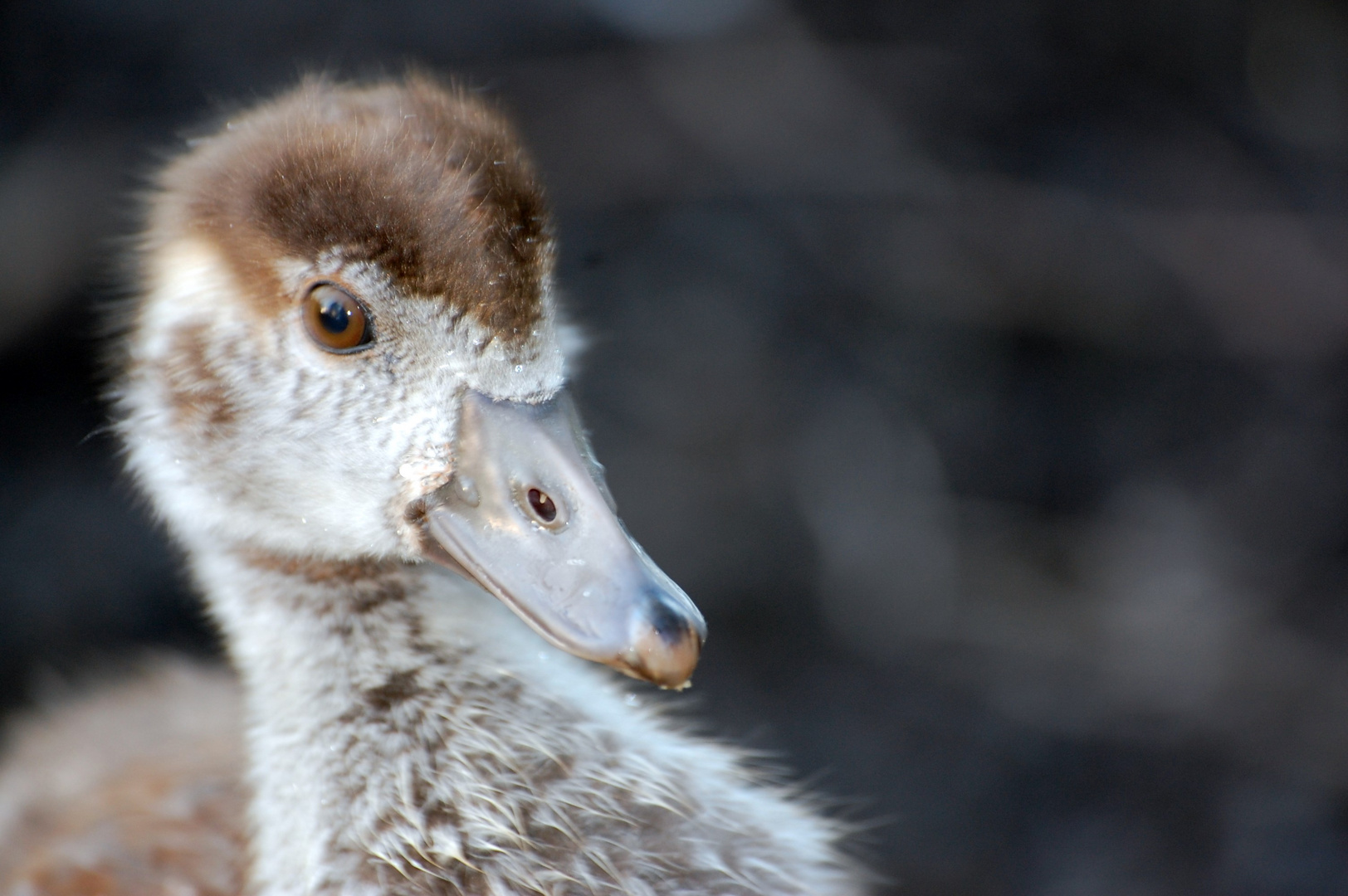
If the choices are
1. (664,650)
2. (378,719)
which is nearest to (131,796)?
(378,719)

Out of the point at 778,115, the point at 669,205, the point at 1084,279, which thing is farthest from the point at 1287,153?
the point at 669,205

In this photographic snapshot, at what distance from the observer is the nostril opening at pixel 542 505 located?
1.00m

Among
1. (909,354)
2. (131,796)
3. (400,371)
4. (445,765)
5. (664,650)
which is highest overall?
(909,354)

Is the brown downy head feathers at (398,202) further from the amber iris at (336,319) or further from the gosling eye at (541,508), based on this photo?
the gosling eye at (541,508)

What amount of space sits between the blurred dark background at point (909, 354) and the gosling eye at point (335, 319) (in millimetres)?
1433

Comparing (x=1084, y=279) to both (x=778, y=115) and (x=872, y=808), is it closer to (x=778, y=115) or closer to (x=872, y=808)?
(x=778, y=115)

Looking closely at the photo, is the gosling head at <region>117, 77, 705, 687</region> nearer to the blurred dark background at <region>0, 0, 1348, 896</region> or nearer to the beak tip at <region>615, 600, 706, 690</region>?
the beak tip at <region>615, 600, 706, 690</region>

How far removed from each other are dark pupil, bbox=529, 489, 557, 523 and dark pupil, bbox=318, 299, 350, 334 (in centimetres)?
22

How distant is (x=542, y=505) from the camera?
1004 millimetres

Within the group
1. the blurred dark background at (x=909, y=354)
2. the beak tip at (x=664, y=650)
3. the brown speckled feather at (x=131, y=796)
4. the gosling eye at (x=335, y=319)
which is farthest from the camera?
the blurred dark background at (x=909, y=354)

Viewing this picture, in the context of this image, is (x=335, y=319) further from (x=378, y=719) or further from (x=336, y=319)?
(x=378, y=719)

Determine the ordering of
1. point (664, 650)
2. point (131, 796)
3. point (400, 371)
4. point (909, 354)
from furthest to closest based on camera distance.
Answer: point (909, 354)
point (131, 796)
point (400, 371)
point (664, 650)

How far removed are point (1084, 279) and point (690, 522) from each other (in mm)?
952

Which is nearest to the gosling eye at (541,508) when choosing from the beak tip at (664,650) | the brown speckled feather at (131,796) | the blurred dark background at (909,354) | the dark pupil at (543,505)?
the dark pupil at (543,505)
